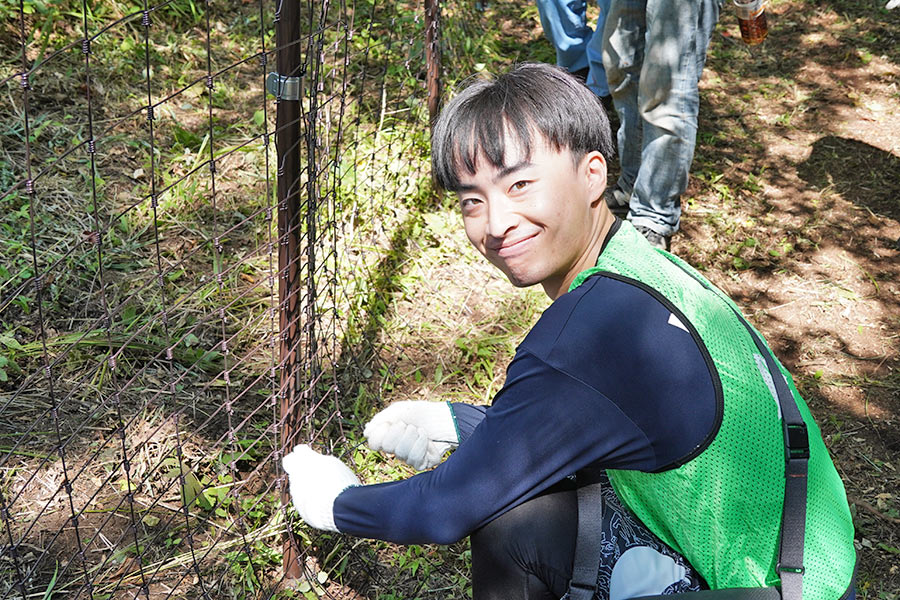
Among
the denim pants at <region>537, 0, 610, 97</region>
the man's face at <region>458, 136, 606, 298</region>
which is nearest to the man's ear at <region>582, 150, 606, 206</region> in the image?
the man's face at <region>458, 136, 606, 298</region>

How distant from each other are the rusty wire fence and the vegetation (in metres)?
0.01

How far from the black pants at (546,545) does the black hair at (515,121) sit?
56cm

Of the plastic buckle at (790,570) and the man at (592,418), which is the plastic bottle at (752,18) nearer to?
the man at (592,418)

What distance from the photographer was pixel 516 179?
1.45 m

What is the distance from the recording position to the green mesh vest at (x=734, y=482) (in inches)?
51.3

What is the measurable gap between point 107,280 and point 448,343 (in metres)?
1.07

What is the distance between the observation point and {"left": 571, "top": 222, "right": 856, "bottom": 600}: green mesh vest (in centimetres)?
130

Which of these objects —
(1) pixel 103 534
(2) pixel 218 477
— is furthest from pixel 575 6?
(1) pixel 103 534

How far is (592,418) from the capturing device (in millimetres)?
1260

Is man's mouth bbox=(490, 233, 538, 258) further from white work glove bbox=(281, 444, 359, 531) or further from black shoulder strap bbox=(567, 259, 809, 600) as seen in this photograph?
white work glove bbox=(281, 444, 359, 531)

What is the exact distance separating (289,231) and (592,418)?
811mm

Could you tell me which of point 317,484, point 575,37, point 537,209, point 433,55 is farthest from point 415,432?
point 575,37

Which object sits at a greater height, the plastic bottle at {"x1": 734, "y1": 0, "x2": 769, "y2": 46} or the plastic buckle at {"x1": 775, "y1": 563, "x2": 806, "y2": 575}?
the plastic bottle at {"x1": 734, "y1": 0, "x2": 769, "y2": 46}

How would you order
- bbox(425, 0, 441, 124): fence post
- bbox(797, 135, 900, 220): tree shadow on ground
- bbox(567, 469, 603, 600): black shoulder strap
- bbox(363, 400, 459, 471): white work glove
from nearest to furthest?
1. bbox(567, 469, 603, 600): black shoulder strap
2. bbox(363, 400, 459, 471): white work glove
3. bbox(425, 0, 441, 124): fence post
4. bbox(797, 135, 900, 220): tree shadow on ground
